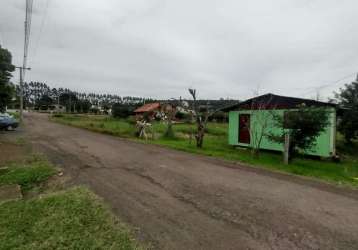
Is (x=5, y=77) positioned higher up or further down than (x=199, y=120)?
higher up

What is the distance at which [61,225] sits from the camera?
11.6ft

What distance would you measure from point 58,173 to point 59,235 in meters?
3.65

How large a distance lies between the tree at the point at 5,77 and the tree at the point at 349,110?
62.9 ft

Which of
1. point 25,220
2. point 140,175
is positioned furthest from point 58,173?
point 25,220

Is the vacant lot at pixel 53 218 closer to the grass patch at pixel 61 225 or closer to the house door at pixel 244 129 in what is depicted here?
the grass patch at pixel 61 225

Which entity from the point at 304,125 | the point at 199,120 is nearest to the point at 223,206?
the point at 304,125

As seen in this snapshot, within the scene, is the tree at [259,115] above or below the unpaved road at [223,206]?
above

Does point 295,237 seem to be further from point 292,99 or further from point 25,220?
point 292,99

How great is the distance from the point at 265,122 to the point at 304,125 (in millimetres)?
Result: 2725

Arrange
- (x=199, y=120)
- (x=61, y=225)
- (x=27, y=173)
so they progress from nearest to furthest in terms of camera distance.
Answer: (x=61, y=225) → (x=27, y=173) → (x=199, y=120)

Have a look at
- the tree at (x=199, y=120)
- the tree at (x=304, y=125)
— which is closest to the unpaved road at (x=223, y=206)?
the tree at (x=304, y=125)

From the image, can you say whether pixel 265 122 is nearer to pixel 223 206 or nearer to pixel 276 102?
pixel 276 102

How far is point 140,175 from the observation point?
658 cm

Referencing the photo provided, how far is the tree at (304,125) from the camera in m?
8.88
